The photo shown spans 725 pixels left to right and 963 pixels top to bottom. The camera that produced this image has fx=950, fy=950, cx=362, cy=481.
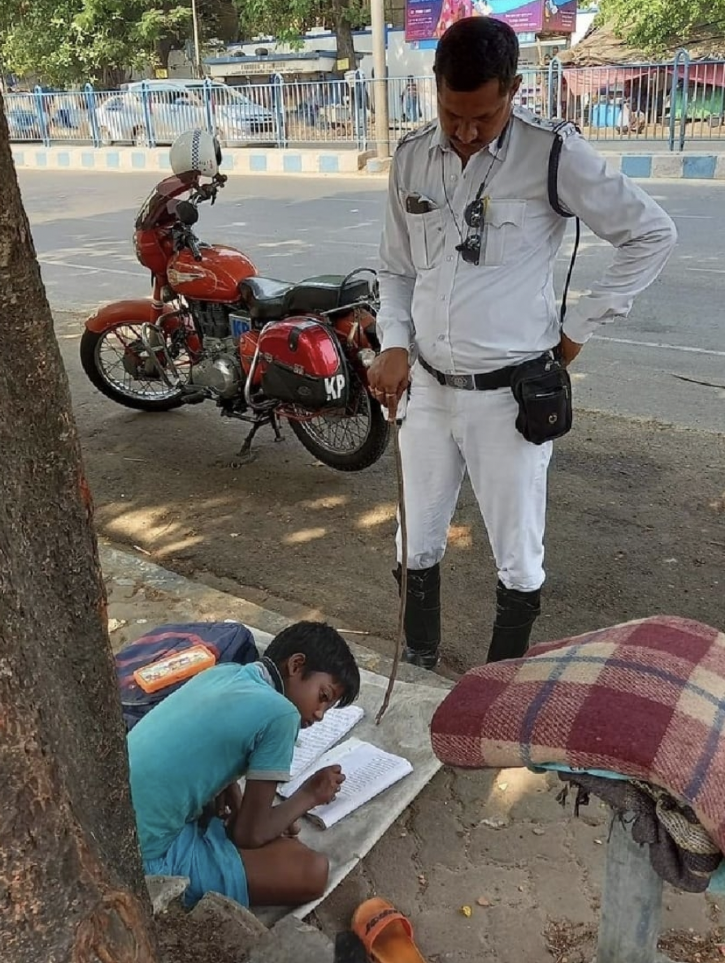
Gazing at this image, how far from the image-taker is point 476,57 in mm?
2227

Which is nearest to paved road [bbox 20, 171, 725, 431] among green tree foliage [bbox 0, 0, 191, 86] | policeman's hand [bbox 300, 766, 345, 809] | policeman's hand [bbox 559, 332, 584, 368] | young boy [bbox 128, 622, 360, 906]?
policeman's hand [bbox 559, 332, 584, 368]

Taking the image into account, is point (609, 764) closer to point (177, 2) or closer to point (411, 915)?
point (411, 915)

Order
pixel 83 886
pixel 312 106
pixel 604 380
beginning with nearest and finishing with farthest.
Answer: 1. pixel 83 886
2. pixel 604 380
3. pixel 312 106

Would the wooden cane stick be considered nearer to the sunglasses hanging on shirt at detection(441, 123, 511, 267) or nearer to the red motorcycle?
the sunglasses hanging on shirt at detection(441, 123, 511, 267)

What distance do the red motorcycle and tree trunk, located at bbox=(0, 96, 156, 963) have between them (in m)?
2.82

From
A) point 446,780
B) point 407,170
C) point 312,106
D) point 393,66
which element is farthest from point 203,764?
point 393,66

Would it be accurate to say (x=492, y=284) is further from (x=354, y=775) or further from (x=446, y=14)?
(x=446, y=14)

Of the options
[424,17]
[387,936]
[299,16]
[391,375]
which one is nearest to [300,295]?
[391,375]

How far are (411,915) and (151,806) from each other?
67 cm

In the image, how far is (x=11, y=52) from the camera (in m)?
31.4

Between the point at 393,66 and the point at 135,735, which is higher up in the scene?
the point at 393,66

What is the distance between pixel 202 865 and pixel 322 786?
352mm

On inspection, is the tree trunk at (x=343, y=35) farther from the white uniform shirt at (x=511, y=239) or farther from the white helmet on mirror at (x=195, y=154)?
the white uniform shirt at (x=511, y=239)

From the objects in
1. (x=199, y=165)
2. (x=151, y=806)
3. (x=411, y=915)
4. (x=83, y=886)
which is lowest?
(x=411, y=915)
